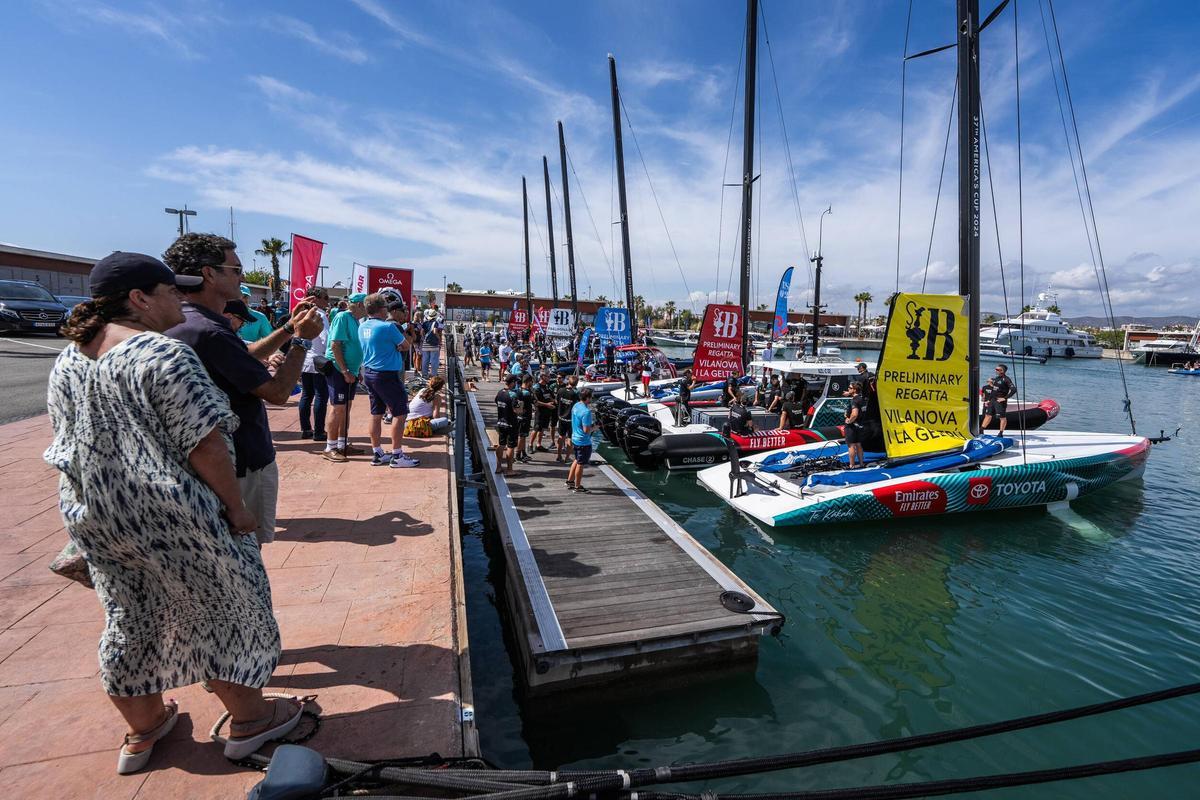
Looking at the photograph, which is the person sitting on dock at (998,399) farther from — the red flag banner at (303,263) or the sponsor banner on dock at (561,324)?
the sponsor banner on dock at (561,324)

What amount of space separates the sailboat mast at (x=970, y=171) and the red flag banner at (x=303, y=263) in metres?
10.8

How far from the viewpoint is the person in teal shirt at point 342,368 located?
6.42 metres

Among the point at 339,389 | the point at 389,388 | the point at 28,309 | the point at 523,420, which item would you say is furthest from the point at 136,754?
the point at 28,309

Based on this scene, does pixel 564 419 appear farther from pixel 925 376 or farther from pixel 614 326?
pixel 614 326

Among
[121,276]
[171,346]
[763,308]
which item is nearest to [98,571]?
[171,346]

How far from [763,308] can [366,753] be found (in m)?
141

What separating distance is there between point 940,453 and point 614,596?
23.1 ft

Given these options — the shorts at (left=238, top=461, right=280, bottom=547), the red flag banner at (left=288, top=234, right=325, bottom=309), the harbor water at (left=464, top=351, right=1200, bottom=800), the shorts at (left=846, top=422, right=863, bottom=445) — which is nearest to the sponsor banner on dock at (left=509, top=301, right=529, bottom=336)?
the red flag banner at (left=288, top=234, right=325, bottom=309)

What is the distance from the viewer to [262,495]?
10.3 feet

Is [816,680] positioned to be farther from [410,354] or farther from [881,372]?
[410,354]

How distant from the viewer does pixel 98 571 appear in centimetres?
199

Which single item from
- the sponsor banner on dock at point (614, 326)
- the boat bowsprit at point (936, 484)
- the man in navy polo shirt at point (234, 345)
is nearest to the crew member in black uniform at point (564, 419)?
the boat bowsprit at point (936, 484)

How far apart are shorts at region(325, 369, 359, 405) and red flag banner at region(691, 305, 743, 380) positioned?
27.3ft

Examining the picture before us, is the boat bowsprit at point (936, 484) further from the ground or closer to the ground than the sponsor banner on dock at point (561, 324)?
closer to the ground
